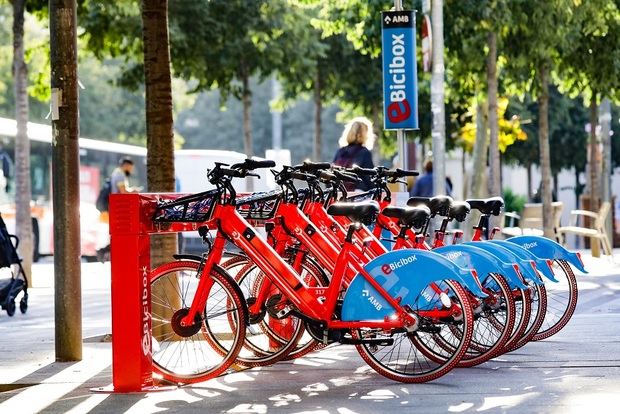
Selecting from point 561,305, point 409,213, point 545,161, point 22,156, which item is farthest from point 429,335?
point 545,161

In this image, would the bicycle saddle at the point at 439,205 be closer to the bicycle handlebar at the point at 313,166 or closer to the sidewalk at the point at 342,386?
the bicycle handlebar at the point at 313,166

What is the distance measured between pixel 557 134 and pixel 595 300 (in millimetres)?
34111

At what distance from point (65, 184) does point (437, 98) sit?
807 centimetres

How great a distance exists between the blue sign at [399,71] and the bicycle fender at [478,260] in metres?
6.07

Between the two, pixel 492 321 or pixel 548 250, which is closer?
pixel 492 321

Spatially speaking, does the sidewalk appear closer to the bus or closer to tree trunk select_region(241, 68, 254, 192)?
the bus

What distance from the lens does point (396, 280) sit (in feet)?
29.5

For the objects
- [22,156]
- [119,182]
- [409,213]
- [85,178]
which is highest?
[85,178]

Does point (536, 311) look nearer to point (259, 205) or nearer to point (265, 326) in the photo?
point (265, 326)

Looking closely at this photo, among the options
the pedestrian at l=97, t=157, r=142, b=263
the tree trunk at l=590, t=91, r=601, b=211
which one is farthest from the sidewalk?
the tree trunk at l=590, t=91, r=601, b=211

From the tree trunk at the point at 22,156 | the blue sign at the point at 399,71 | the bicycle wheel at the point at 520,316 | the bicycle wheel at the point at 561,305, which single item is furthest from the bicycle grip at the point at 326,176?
the tree trunk at the point at 22,156

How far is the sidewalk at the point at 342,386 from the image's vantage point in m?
8.38

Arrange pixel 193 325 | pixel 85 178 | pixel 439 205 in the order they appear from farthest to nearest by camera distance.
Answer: pixel 85 178, pixel 439 205, pixel 193 325

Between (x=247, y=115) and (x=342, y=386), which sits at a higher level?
(x=247, y=115)
